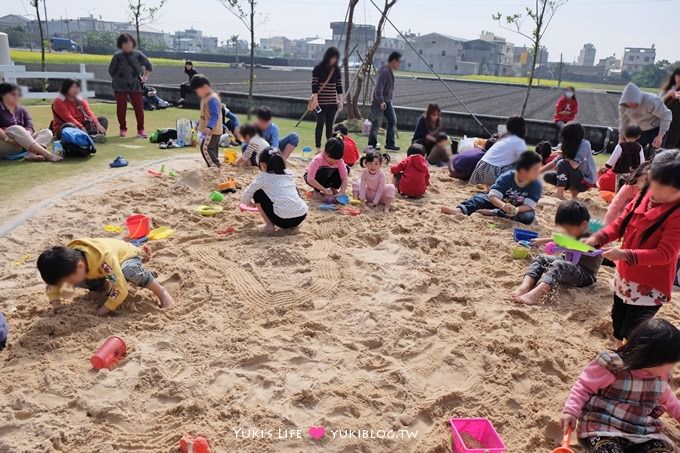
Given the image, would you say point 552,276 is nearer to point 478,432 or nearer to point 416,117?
point 478,432

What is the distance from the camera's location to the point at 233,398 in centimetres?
267

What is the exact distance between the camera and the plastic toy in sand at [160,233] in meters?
4.77

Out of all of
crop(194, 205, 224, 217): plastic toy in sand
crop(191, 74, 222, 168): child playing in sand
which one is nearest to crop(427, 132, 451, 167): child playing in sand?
crop(191, 74, 222, 168): child playing in sand

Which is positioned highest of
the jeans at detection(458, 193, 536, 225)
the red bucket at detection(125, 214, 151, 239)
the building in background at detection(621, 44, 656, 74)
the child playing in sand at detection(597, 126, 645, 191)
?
the building in background at detection(621, 44, 656, 74)

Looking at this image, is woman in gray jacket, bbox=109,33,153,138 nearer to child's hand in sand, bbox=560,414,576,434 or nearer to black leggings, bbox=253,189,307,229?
black leggings, bbox=253,189,307,229

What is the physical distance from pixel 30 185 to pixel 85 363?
13.2 feet

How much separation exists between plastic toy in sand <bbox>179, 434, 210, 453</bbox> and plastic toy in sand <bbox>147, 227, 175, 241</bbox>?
8.89ft

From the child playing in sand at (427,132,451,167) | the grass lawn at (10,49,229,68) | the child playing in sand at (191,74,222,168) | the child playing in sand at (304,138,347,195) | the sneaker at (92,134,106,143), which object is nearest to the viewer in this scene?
the child playing in sand at (304,138,347,195)

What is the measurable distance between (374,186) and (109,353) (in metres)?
3.73

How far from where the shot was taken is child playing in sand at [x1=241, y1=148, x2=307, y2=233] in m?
4.87

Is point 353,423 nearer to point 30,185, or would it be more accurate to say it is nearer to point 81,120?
Result: point 30,185

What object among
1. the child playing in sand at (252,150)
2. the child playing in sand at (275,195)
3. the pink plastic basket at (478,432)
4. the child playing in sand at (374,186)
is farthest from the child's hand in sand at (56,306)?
the child playing in sand at (374,186)

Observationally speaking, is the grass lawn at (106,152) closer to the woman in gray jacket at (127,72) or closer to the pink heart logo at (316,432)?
the woman in gray jacket at (127,72)

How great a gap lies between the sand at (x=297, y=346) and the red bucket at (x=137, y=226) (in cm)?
29
